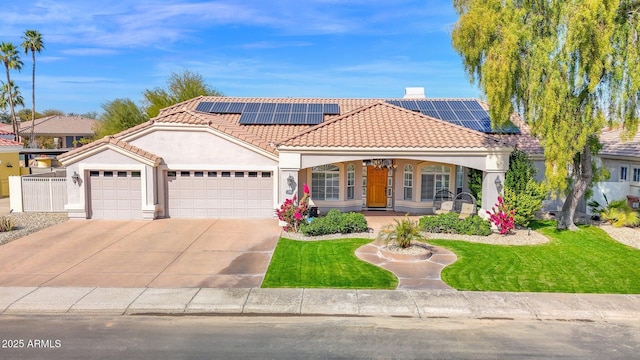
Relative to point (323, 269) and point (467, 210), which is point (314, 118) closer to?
point (467, 210)

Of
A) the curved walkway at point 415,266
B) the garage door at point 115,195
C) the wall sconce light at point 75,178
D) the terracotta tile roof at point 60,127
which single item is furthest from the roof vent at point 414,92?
the terracotta tile roof at point 60,127

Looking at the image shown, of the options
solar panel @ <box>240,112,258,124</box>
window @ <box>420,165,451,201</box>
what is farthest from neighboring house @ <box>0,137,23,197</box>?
window @ <box>420,165,451,201</box>

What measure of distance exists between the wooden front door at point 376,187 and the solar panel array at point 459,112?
3.97 metres

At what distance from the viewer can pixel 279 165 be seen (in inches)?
658

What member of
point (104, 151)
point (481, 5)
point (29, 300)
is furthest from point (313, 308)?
point (104, 151)

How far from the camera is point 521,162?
52.3 feet

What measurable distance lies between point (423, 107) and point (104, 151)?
589 inches

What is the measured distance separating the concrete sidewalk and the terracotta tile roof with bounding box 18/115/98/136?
48936 millimetres

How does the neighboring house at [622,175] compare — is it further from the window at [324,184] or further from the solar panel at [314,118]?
the solar panel at [314,118]

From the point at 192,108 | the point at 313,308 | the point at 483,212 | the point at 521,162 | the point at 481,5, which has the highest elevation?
the point at 481,5

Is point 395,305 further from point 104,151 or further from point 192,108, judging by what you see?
point 192,108

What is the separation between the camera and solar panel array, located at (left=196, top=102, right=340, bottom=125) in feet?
70.9

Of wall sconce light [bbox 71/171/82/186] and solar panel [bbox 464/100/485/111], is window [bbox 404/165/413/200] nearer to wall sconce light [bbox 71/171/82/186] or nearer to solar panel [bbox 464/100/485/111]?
solar panel [bbox 464/100/485/111]

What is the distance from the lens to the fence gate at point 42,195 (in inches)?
759
